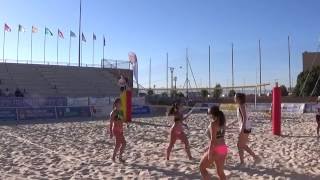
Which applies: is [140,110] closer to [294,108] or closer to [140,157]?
[294,108]

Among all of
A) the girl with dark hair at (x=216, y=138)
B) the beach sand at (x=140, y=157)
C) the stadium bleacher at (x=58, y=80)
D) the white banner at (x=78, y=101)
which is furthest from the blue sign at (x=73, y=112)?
the girl with dark hair at (x=216, y=138)

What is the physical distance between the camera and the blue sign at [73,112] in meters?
27.5

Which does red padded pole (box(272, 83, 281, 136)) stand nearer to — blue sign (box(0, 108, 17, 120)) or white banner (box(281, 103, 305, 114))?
blue sign (box(0, 108, 17, 120))

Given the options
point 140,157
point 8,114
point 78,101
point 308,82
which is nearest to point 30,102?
point 8,114

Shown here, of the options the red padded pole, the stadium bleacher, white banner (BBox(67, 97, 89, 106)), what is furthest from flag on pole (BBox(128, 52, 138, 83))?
the red padded pole

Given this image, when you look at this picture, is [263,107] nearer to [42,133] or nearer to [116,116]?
[42,133]

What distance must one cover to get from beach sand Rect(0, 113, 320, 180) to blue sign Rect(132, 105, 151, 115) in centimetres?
1391

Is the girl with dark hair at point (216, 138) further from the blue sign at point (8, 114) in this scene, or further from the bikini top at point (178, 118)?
the blue sign at point (8, 114)

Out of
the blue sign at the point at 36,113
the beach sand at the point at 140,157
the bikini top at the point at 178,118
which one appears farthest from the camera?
the blue sign at the point at 36,113

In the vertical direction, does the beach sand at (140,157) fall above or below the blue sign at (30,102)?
below

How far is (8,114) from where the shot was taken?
2542 centimetres

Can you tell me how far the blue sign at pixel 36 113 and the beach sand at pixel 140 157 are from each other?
9.38m

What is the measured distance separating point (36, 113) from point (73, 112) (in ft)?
7.25

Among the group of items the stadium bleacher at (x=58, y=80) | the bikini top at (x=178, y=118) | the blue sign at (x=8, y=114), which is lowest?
the blue sign at (x=8, y=114)
